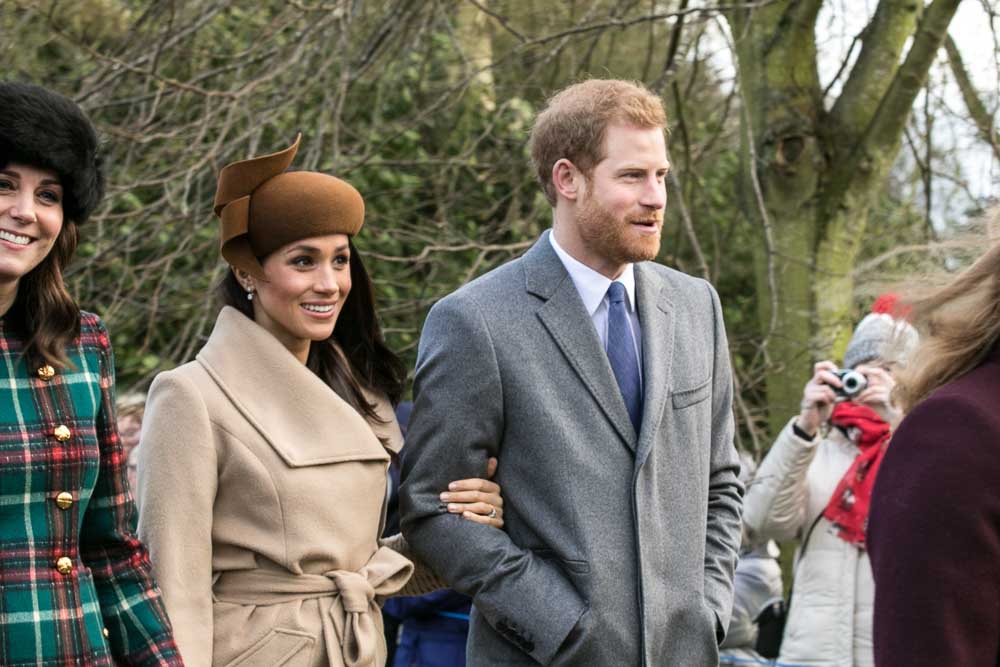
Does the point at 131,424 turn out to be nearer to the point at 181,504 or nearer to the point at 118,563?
the point at 181,504

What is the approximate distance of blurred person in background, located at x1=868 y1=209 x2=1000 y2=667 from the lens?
1732 mm

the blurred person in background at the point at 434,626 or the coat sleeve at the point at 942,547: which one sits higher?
the coat sleeve at the point at 942,547

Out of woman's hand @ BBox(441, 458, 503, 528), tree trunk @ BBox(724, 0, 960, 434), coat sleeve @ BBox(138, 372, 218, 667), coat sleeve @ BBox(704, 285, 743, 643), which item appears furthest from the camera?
tree trunk @ BBox(724, 0, 960, 434)

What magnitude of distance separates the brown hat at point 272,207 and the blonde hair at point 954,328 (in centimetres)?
152

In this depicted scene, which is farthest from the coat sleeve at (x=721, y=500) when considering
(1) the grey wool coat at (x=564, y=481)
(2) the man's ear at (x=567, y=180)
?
(2) the man's ear at (x=567, y=180)

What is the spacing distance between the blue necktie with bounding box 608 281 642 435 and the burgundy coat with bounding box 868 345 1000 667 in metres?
1.22

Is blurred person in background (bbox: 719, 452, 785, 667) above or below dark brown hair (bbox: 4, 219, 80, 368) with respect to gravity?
below

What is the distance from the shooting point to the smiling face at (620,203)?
10.2ft

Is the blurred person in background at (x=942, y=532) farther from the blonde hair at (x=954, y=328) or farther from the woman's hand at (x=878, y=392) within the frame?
the woman's hand at (x=878, y=392)

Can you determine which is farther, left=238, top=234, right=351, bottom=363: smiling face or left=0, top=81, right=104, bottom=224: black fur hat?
left=238, top=234, right=351, bottom=363: smiling face

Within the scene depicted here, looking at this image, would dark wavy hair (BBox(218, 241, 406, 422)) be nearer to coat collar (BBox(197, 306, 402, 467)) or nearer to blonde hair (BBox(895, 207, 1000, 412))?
coat collar (BBox(197, 306, 402, 467))

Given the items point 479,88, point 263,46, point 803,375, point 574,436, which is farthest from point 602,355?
point 479,88

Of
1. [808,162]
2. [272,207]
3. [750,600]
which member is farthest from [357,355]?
[808,162]

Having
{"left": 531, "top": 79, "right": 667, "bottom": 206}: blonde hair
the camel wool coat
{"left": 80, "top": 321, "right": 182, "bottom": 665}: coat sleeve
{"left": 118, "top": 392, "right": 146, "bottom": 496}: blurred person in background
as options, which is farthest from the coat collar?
{"left": 118, "top": 392, "right": 146, "bottom": 496}: blurred person in background
